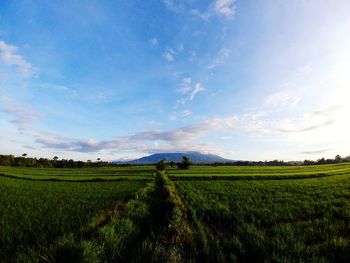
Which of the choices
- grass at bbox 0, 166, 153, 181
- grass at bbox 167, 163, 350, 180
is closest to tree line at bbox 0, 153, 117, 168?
grass at bbox 0, 166, 153, 181

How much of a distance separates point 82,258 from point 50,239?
304 centimetres

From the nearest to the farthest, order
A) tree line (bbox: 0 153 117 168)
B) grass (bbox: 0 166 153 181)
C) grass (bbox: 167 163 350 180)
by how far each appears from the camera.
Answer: grass (bbox: 167 163 350 180) < grass (bbox: 0 166 153 181) < tree line (bbox: 0 153 117 168)

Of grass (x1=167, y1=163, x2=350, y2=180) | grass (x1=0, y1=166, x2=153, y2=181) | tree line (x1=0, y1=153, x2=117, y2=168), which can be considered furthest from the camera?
tree line (x1=0, y1=153, x2=117, y2=168)

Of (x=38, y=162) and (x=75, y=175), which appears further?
(x=38, y=162)

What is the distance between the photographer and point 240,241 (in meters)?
8.05

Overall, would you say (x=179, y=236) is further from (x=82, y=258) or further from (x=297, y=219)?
(x=297, y=219)

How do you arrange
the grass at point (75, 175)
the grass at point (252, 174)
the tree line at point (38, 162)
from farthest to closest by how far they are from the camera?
the tree line at point (38, 162)
the grass at point (75, 175)
the grass at point (252, 174)

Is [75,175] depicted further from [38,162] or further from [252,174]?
[38,162]

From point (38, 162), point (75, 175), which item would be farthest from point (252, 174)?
point (38, 162)

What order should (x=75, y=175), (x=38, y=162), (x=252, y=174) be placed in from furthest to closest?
1. (x=38, y=162)
2. (x=75, y=175)
3. (x=252, y=174)

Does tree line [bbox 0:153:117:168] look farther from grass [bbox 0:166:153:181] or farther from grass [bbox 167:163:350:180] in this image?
grass [bbox 167:163:350:180]

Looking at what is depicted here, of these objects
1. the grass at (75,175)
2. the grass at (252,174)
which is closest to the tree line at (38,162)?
the grass at (75,175)

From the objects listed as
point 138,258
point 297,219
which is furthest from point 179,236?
point 297,219

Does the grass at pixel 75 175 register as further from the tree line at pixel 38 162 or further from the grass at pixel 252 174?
the tree line at pixel 38 162
